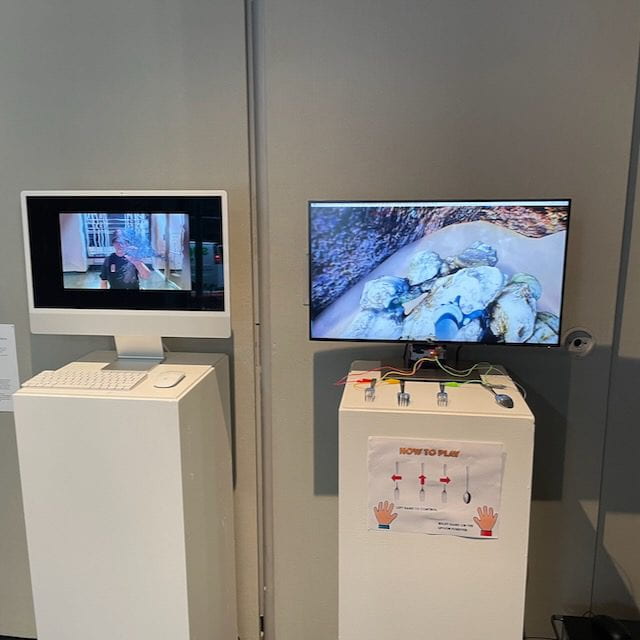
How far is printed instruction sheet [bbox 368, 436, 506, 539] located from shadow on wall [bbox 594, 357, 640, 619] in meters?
0.59

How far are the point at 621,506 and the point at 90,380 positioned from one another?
1587 mm

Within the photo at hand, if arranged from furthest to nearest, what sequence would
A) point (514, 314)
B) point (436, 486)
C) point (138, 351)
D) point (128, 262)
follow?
1. point (138, 351)
2. point (128, 262)
3. point (514, 314)
4. point (436, 486)

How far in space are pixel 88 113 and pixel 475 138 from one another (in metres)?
1.15

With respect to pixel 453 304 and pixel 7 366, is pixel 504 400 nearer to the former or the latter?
pixel 453 304

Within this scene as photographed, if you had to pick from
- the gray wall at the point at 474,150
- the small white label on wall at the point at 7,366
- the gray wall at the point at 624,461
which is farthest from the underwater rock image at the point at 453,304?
the small white label on wall at the point at 7,366

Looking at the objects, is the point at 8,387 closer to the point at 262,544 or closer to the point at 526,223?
the point at 262,544

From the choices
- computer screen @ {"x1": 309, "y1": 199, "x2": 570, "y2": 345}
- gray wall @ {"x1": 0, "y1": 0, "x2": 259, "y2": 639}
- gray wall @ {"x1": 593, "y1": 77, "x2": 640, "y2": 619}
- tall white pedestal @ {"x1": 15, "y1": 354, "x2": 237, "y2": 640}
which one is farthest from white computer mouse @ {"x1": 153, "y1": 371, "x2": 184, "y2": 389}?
gray wall @ {"x1": 593, "y1": 77, "x2": 640, "y2": 619}

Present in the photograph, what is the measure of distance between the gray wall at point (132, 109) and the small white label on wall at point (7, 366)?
0.17 meters

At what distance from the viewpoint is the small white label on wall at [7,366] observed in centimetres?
201

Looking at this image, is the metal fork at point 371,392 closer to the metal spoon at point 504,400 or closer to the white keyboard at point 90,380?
the metal spoon at point 504,400

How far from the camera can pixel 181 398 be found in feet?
5.05

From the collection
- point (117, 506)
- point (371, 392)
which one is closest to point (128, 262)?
point (117, 506)

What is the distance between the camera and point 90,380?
5.30 feet

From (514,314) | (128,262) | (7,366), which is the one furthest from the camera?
(7,366)
